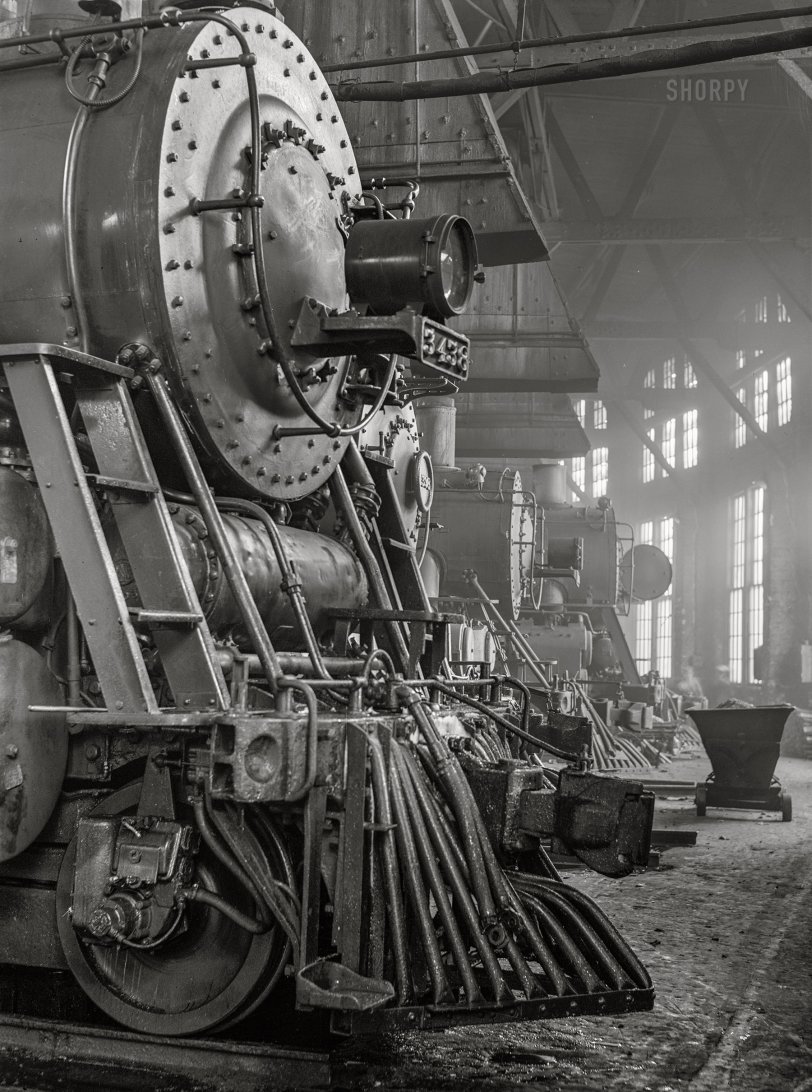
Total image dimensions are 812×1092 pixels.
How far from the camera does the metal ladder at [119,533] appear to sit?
10.1 ft

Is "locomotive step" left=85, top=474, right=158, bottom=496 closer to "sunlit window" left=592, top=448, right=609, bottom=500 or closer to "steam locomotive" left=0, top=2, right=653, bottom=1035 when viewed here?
"steam locomotive" left=0, top=2, right=653, bottom=1035

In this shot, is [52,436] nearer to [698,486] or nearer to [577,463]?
[698,486]

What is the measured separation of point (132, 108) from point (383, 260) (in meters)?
0.89

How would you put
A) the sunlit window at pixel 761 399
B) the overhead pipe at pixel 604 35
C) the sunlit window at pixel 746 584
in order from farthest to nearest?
the sunlit window at pixel 746 584
the sunlit window at pixel 761 399
the overhead pipe at pixel 604 35

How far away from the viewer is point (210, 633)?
3.43m

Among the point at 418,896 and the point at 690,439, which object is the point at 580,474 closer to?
the point at 690,439

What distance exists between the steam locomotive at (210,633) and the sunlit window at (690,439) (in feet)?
74.3

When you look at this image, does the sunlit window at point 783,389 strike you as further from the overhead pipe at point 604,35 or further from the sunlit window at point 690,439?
the overhead pipe at point 604,35

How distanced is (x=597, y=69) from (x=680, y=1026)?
4.35m

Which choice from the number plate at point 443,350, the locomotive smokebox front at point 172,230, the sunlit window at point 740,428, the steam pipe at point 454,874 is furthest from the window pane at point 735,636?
the steam pipe at point 454,874

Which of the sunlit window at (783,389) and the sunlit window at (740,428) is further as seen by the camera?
the sunlit window at (740,428)

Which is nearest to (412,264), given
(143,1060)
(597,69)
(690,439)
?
(143,1060)

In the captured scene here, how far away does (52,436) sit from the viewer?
10.3ft

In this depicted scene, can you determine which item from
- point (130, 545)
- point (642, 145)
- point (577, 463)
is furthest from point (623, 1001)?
point (577, 463)
